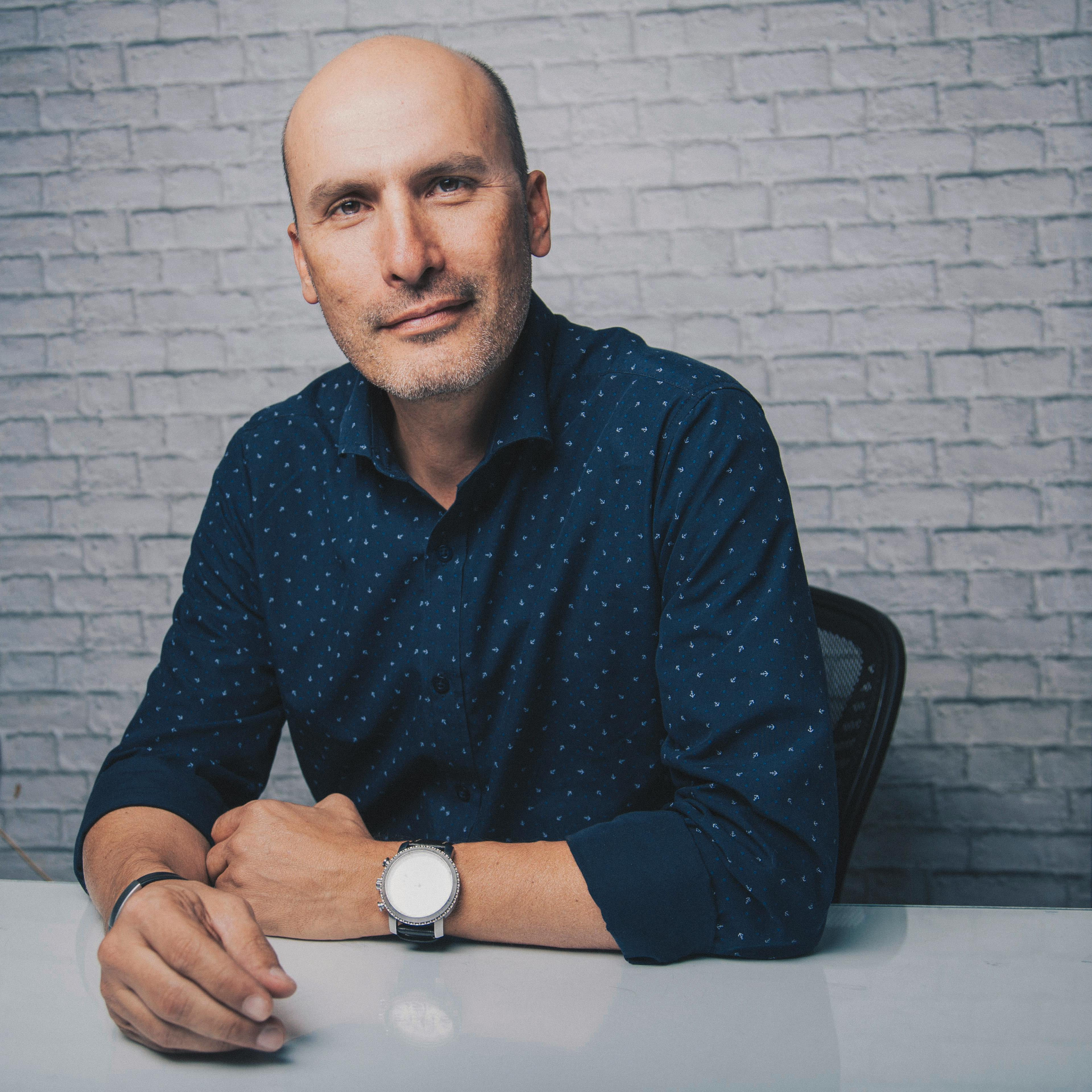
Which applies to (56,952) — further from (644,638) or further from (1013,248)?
(1013,248)

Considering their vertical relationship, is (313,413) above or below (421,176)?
below

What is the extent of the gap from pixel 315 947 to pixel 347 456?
1.99ft

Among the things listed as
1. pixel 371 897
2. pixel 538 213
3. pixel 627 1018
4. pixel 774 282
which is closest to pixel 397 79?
pixel 538 213

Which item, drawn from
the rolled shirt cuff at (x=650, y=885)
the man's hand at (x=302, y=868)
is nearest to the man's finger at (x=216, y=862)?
the man's hand at (x=302, y=868)

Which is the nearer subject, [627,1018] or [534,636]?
[627,1018]

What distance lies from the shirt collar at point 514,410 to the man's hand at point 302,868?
16.3 inches

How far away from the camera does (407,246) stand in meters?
1.02

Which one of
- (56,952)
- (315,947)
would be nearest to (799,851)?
(315,947)

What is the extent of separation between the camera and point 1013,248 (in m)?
1.89

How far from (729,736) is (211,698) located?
0.62m

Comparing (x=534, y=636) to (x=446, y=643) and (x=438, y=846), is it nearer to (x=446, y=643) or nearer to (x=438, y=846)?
(x=446, y=643)

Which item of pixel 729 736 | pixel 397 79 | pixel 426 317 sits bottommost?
pixel 729 736

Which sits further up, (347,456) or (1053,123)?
(1053,123)

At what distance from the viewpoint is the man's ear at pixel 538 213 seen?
1.20m
